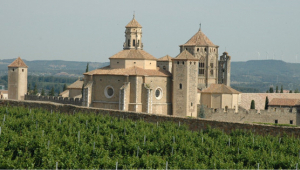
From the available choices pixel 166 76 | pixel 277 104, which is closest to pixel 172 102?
pixel 166 76

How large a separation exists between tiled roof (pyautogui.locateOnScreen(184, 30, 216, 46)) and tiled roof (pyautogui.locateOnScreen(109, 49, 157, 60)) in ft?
30.4

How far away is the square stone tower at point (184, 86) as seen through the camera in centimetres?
5128

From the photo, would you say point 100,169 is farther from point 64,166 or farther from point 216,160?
point 216,160

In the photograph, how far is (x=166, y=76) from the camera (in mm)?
Result: 52594

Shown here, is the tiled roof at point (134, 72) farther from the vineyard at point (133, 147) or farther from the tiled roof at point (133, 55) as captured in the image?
the vineyard at point (133, 147)

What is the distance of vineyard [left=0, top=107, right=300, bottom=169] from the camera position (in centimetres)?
2289

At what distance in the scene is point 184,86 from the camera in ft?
169

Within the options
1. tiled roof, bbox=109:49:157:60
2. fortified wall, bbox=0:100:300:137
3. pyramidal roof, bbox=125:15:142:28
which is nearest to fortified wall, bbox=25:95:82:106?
tiled roof, bbox=109:49:157:60

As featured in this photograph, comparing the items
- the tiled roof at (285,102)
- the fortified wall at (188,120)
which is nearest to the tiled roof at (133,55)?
the tiled roof at (285,102)

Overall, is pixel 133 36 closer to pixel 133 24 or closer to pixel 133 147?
pixel 133 24

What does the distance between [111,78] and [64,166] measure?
29898 mm

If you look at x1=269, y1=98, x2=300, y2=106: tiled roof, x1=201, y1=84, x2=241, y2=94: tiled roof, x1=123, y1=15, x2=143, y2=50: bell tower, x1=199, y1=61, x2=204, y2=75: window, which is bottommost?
x1=269, y1=98, x2=300, y2=106: tiled roof

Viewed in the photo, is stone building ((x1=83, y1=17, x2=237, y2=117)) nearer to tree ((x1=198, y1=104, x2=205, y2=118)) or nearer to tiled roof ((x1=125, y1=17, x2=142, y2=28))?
tree ((x1=198, y1=104, x2=205, y2=118))

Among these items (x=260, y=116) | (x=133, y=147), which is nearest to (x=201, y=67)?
(x=260, y=116)
